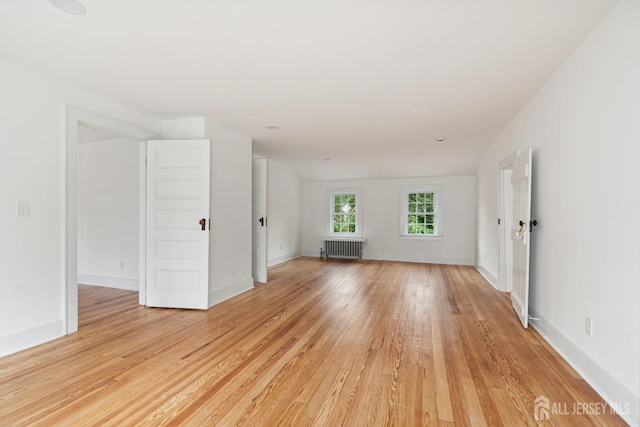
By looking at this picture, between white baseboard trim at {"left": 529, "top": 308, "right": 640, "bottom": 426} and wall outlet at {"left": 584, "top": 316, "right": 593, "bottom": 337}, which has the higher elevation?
wall outlet at {"left": 584, "top": 316, "right": 593, "bottom": 337}

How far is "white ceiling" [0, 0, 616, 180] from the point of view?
6.13 ft

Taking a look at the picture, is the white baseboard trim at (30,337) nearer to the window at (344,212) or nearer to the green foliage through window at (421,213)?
the window at (344,212)

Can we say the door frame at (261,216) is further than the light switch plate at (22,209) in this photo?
Yes

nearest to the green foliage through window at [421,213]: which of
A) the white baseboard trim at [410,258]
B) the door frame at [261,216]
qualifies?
the white baseboard trim at [410,258]

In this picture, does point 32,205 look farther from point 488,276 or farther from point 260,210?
point 488,276

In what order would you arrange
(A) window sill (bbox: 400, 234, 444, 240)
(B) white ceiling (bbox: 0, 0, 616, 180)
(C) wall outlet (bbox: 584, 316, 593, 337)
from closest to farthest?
1. (B) white ceiling (bbox: 0, 0, 616, 180)
2. (C) wall outlet (bbox: 584, 316, 593, 337)
3. (A) window sill (bbox: 400, 234, 444, 240)

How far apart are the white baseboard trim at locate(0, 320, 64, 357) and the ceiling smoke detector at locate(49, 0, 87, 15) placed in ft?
8.34

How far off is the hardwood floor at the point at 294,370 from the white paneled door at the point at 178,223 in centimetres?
26

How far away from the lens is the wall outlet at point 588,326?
2133 millimetres

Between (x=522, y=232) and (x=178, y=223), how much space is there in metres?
3.93

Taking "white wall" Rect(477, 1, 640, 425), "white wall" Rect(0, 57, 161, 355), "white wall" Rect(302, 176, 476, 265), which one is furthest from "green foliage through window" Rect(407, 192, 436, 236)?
"white wall" Rect(0, 57, 161, 355)

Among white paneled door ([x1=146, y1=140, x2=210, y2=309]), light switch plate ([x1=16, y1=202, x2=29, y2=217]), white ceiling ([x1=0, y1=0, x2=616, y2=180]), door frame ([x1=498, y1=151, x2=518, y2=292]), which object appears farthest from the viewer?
door frame ([x1=498, y1=151, x2=518, y2=292])

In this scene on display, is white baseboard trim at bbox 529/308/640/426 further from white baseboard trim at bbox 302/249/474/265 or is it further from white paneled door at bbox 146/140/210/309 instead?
white baseboard trim at bbox 302/249/474/265

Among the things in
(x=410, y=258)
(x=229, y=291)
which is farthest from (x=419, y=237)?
(x=229, y=291)
